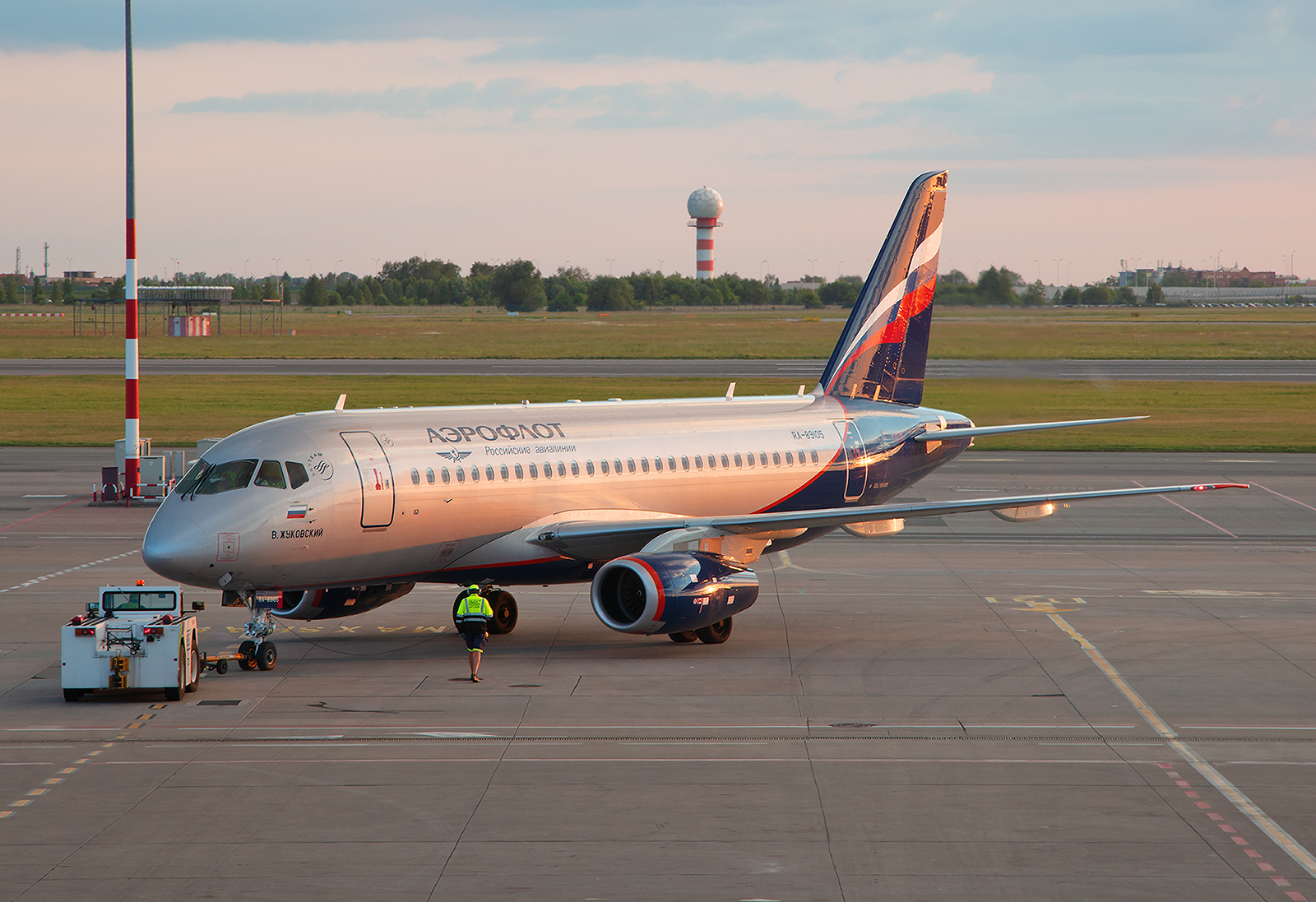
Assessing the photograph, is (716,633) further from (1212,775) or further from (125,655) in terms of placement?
(125,655)

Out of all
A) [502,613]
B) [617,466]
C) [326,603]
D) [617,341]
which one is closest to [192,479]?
[326,603]

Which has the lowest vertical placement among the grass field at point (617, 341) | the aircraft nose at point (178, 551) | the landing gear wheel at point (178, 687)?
the landing gear wheel at point (178, 687)

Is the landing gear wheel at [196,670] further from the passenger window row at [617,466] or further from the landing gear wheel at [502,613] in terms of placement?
the landing gear wheel at [502,613]

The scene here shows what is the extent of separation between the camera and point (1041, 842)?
54.6 ft

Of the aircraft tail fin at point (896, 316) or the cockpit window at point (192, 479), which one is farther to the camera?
the aircraft tail fin at point (896, 316)

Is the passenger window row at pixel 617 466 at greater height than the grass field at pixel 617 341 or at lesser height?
lesser

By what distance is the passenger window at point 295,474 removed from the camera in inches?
989

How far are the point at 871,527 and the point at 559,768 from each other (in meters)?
15.0

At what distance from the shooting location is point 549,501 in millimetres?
28516

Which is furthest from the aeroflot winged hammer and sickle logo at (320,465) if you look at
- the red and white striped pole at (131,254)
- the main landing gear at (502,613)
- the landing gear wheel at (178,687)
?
the red and white striped pole at (131,254)

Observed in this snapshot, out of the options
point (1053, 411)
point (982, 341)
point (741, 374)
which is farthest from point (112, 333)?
point (982, 341)

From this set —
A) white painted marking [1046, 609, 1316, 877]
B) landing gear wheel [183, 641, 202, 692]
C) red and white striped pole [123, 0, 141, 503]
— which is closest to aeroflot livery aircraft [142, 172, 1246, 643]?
landing gear wheel [183, 641, 202, 692]

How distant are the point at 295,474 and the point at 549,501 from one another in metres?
5.51

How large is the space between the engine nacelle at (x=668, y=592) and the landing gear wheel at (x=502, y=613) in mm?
3439
